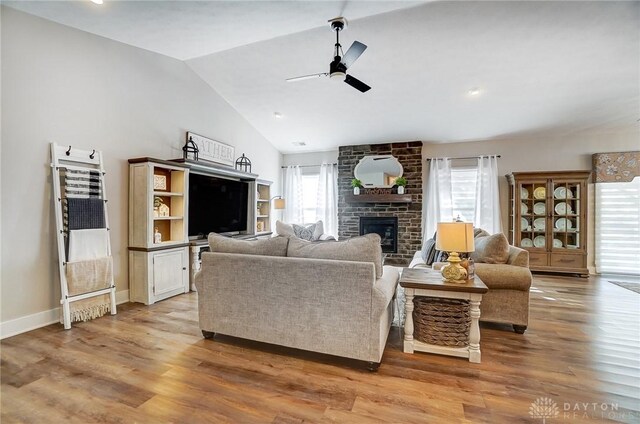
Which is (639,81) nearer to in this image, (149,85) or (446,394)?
(446,394)

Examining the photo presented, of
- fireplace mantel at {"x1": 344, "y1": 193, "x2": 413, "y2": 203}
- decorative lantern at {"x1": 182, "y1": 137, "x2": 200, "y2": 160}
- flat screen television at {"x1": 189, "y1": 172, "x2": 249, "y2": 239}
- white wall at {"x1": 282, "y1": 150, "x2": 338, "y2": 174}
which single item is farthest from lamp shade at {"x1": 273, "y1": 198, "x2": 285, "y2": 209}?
decorative lantern at {"x1": 182, "y1": 137, "x2": 200, "y2": 160}

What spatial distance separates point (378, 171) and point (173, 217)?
425cm

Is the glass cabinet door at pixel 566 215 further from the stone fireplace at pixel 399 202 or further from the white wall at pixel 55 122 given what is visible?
the white wall at pixel 55 122

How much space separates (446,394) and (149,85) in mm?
4819

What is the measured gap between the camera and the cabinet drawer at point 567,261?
17.0ft

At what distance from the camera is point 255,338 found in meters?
2.45

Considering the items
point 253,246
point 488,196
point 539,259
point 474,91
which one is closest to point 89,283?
point 253,246

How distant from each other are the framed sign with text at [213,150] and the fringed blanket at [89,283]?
2.22 m

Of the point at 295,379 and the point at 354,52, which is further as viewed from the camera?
the point at 354,52

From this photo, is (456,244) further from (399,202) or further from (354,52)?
(399,202)

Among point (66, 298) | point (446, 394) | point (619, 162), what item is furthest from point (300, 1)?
point (619, 162)

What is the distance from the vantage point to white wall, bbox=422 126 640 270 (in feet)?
17.6

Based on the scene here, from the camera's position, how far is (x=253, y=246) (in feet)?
8.29

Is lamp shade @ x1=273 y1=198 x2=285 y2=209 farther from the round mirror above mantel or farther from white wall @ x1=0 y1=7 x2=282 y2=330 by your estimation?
white wall @ x1=0 y1=7 x2=282 y2=330
